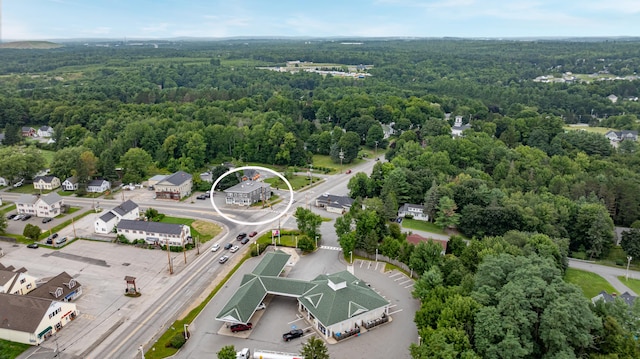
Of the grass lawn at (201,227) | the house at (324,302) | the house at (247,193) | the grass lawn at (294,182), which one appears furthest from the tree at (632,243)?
the grass lawn at (201,227)

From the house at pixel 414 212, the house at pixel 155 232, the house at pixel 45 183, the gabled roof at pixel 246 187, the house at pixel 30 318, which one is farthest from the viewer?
the house at pixel 45 183

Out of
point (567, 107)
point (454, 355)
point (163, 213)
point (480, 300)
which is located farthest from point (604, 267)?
point (567, 107)

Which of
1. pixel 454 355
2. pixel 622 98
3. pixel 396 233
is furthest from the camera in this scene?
pixel 622 98

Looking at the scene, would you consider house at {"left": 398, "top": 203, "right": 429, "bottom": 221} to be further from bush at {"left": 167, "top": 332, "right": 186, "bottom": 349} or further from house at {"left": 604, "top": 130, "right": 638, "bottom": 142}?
house at {"left": 604, "top": 130, "right": 638, "bottom": 142}

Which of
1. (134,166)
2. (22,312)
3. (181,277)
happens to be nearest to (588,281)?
(181,277)

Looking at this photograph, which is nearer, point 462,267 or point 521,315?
point 521,315

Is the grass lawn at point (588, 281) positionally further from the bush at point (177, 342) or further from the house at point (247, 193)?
the house at point (247, 193)

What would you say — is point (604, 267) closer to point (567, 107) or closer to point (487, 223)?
point (487, 223)
